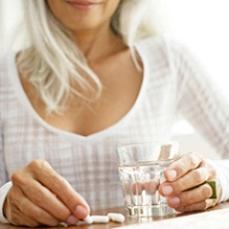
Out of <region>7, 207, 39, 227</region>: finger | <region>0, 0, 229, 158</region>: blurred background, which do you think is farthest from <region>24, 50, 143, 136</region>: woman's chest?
<region>7, 207, 39, 227</region>: finger

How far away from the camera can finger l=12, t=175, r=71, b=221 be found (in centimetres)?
92

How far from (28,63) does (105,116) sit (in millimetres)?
243

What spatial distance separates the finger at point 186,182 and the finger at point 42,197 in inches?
5.9

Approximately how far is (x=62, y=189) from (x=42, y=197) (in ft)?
0.12

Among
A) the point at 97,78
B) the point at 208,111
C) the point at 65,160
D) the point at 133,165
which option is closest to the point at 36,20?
the point at 97,78

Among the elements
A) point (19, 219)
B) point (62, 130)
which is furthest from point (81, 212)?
point (62, 130)

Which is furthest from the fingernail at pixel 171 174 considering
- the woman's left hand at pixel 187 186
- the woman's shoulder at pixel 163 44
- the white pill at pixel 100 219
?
the woman's shoulder at pixel 163 44

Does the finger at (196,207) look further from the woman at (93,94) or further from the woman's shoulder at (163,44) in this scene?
the woman's shoulder at (163,44)

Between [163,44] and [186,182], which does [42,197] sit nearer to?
[186,182]

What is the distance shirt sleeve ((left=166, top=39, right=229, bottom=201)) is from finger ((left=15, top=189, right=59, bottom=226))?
0.64m

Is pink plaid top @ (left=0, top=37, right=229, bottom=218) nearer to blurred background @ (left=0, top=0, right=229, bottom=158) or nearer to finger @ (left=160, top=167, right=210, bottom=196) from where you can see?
blurred background @ (left=0, top=0, right=229, bottom=158)

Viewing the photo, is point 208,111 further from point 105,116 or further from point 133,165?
point 133,165

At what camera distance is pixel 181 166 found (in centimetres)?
97

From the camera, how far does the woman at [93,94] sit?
4.58 ft
